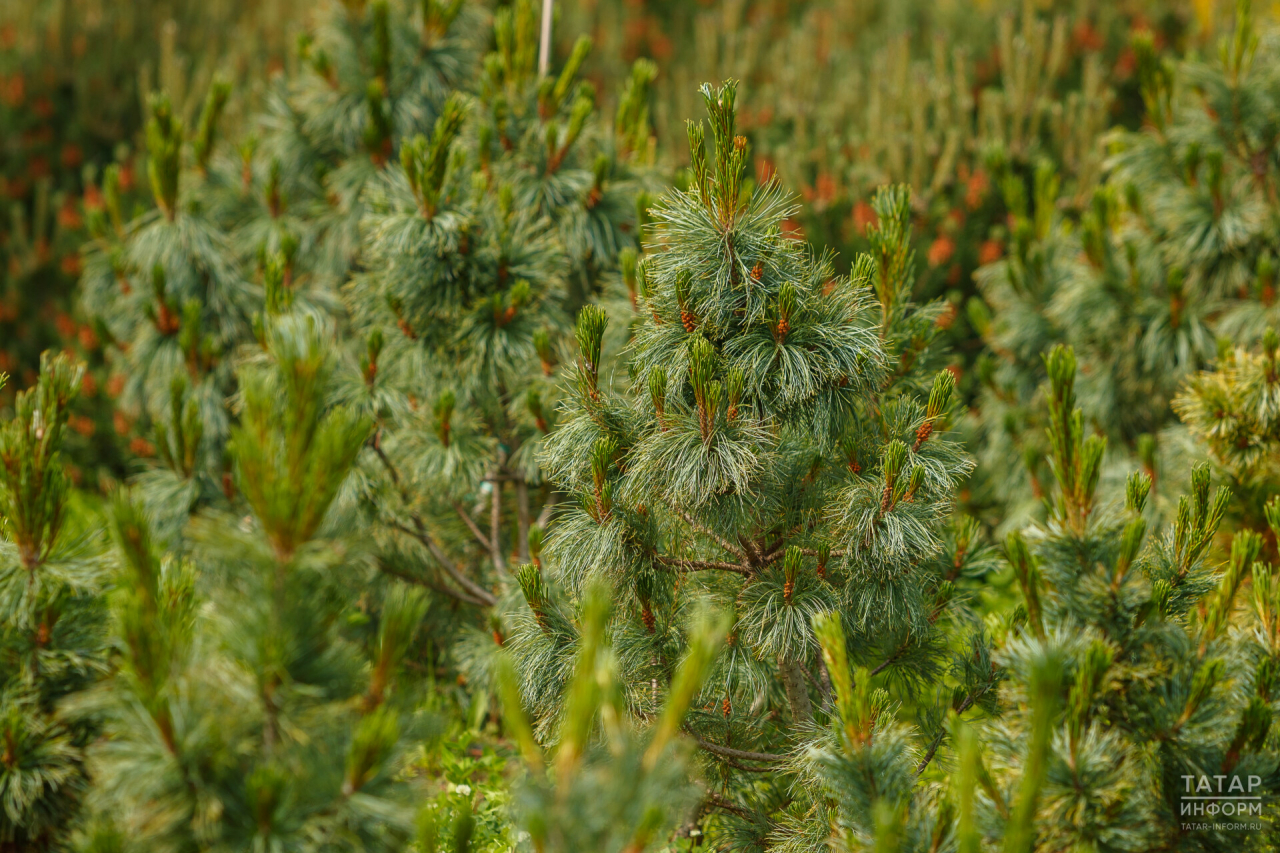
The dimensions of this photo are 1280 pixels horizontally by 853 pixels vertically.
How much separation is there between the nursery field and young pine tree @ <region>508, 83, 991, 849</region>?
11 millimetres

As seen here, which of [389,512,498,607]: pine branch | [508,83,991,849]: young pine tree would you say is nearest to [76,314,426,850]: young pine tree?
[508,83,991,849]: young pine tree

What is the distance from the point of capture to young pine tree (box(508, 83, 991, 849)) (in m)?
1.89

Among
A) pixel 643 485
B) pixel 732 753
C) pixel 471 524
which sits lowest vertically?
pixel 732 753

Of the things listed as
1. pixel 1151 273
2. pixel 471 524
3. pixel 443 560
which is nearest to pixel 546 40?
pixel 471 524

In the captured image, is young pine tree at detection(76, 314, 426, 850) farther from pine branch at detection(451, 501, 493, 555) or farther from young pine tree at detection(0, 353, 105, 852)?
pine branch at detection(451, 501, 493, 555)

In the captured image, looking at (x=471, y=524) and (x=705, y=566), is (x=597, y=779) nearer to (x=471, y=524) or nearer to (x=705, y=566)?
(x=705, y=566)

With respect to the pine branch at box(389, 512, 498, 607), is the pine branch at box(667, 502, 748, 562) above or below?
above

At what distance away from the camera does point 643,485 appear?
192 cm

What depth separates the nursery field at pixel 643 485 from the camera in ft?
4.55

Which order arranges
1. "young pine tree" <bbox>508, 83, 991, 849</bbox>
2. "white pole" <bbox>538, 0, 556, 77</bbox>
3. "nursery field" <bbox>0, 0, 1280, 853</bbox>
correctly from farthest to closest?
"white pole" <bbox>538, 0, 556, 77</bbox> < "young pine tree" <bbox>508, 83, 991, 849</bbox> < "nursery field" <bbox>0, 0, 1280, 853</bbox>

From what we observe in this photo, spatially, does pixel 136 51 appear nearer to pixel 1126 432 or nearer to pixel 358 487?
pixel 358 487

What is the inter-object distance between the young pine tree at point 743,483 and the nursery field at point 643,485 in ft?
0.03

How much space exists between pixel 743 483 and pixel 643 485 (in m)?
0.21

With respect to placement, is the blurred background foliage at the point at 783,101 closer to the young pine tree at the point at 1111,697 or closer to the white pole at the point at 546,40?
the white pole at the point at 546,40
